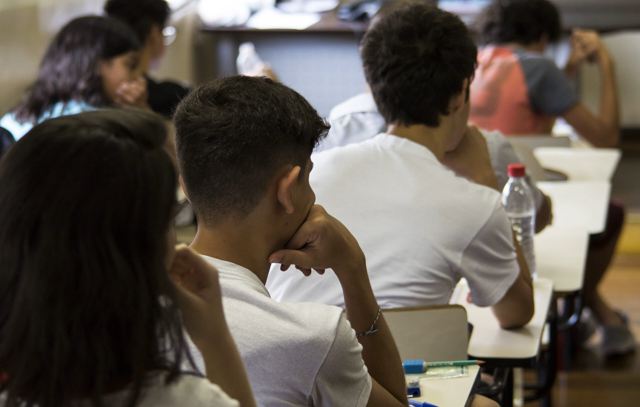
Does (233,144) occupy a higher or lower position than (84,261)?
lower

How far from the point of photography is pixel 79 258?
0.96m

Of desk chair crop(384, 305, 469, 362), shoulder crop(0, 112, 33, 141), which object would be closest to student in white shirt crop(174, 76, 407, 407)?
desk chair crop(384, 305, 469, 362)

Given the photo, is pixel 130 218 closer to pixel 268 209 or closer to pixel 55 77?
pixel 268 209

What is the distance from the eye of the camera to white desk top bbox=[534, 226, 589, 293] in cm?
241

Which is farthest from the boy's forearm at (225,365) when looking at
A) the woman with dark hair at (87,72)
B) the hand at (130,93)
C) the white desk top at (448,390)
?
the hand at (130,93)

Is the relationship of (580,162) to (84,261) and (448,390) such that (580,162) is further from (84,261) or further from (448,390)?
(84,261)

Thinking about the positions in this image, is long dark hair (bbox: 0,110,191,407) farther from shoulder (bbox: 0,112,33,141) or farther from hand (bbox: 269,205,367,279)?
shoulder (bbox: 0,112,33,141)

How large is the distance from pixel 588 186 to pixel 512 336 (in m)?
1.19

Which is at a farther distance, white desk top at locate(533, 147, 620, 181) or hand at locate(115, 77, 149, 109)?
hand at locate(115, 77, 149, 109)

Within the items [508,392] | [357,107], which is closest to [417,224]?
[508,392]

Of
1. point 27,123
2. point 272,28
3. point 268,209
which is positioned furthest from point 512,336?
point 272,28

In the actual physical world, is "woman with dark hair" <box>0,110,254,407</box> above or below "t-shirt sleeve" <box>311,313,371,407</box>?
above

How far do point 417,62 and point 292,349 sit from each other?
1037mm

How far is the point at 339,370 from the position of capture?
1334 mm
